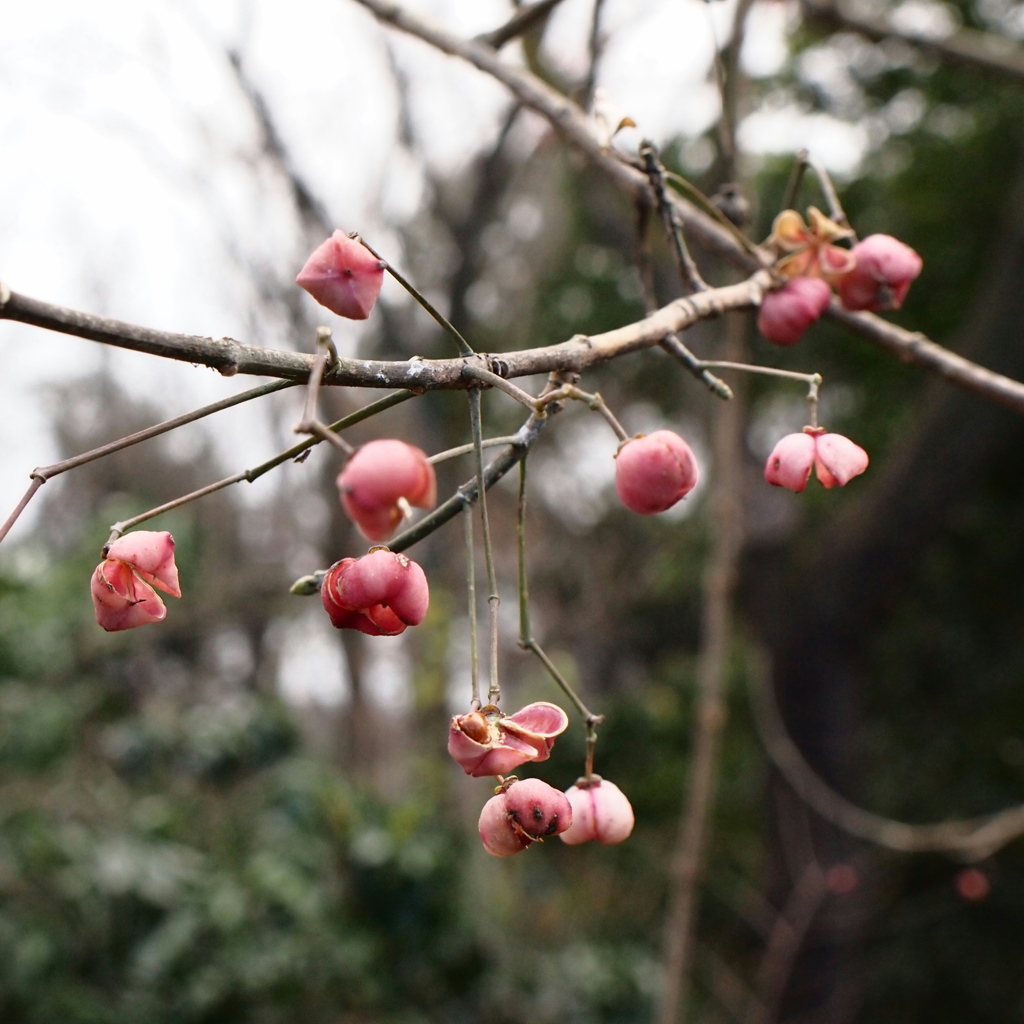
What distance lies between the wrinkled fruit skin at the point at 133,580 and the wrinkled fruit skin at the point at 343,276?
5.4 inches

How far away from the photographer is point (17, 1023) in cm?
205

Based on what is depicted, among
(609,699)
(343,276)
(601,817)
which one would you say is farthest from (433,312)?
(609,699)

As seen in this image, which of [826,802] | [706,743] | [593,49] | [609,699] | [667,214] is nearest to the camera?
[667,214]

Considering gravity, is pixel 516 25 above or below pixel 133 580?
above

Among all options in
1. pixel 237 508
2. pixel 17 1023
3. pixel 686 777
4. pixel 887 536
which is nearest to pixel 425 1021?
pixel 17 1023

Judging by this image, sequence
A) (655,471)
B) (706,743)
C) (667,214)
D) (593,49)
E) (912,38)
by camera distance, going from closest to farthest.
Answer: (655,471) < (667,214) < (593,49) < (706,743) < (912,38)

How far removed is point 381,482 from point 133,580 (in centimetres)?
19

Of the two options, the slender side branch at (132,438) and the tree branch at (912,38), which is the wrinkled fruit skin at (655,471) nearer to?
the slender side branch at (132,438)

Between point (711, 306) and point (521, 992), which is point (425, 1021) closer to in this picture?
point (521, 992)

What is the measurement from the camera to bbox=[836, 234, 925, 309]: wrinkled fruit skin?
71cm

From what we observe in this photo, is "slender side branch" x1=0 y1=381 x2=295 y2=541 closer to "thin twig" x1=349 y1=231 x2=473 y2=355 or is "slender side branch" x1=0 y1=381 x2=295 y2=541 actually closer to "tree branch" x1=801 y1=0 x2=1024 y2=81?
"thin twig" x1=349 y1=231 x2=473 y2=355

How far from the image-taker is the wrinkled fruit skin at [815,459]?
502 mm

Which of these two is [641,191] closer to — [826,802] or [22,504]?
[22,504]

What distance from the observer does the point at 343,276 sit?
440 mm
